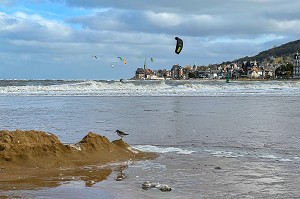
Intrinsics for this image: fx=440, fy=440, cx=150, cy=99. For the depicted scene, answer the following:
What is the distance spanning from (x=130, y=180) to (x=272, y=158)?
3512mm

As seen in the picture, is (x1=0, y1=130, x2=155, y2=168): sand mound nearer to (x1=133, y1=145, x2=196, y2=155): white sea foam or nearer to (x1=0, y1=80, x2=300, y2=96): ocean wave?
(x1=133, y1=145, x2=196, y2=155): white sea foam

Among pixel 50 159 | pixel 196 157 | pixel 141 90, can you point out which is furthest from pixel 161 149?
pixel 141 90

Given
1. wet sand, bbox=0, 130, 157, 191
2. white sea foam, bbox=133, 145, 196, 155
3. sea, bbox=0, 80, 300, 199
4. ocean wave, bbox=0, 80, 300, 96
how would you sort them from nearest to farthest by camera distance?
1. sea, bbox=0, 80, 300, 199
2. wet sand, bbox=0, 130, 157, 191
3. white sea foam, bbox=133, 145, 196, 155
4. ocean wave, bbox=0, 80, 300, 96

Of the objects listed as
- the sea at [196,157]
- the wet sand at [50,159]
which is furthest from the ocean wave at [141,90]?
the wet sand at [50,159]

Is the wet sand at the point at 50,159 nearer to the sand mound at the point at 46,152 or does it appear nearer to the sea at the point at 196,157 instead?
the sand mound at the point at 46,152

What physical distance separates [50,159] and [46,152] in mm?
191

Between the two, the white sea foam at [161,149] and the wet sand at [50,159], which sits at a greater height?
the wet sand at [50,159]

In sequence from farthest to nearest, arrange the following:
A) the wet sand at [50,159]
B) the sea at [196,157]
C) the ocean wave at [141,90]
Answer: the ocean wave at [141,90] < the wet sand at [50,159] < the sea at [196,157]

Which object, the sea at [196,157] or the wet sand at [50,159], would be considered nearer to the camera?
the sea at [196,157]

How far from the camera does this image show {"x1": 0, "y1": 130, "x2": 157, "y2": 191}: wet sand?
7.27 meters

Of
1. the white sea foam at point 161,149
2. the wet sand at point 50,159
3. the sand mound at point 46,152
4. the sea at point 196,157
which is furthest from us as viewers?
the white sea foam at point 161,149

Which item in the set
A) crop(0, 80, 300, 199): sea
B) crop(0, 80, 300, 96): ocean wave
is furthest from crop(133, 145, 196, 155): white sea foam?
crop(0, 80, 300, 96): ocean wave

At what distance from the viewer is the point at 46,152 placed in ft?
27.7

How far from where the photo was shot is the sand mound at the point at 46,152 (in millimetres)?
8133
